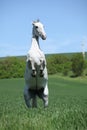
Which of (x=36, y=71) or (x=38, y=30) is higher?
(x=38, y=30)

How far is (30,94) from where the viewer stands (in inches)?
394

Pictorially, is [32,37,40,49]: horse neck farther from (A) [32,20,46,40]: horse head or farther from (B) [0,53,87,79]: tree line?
(B) [0,53,87,79]: tree line

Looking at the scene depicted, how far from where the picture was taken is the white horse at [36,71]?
9289 mm

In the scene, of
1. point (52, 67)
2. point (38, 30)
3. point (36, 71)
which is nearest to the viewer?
point (36, 71)

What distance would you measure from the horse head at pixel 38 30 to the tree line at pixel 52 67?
3572cm

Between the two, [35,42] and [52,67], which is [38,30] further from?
[52,67]

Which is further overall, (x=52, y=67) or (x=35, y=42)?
(x=52, y=67)

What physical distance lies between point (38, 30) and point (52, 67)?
3917 centimetres

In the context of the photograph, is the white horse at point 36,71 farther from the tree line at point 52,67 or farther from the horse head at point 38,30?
the tree line at point 52,67

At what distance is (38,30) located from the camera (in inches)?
387

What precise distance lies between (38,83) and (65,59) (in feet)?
139

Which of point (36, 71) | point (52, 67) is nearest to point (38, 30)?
point (36, 71)

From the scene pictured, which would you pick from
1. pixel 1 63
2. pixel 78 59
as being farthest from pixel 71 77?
pixel 1 63

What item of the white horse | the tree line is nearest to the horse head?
the white horse
